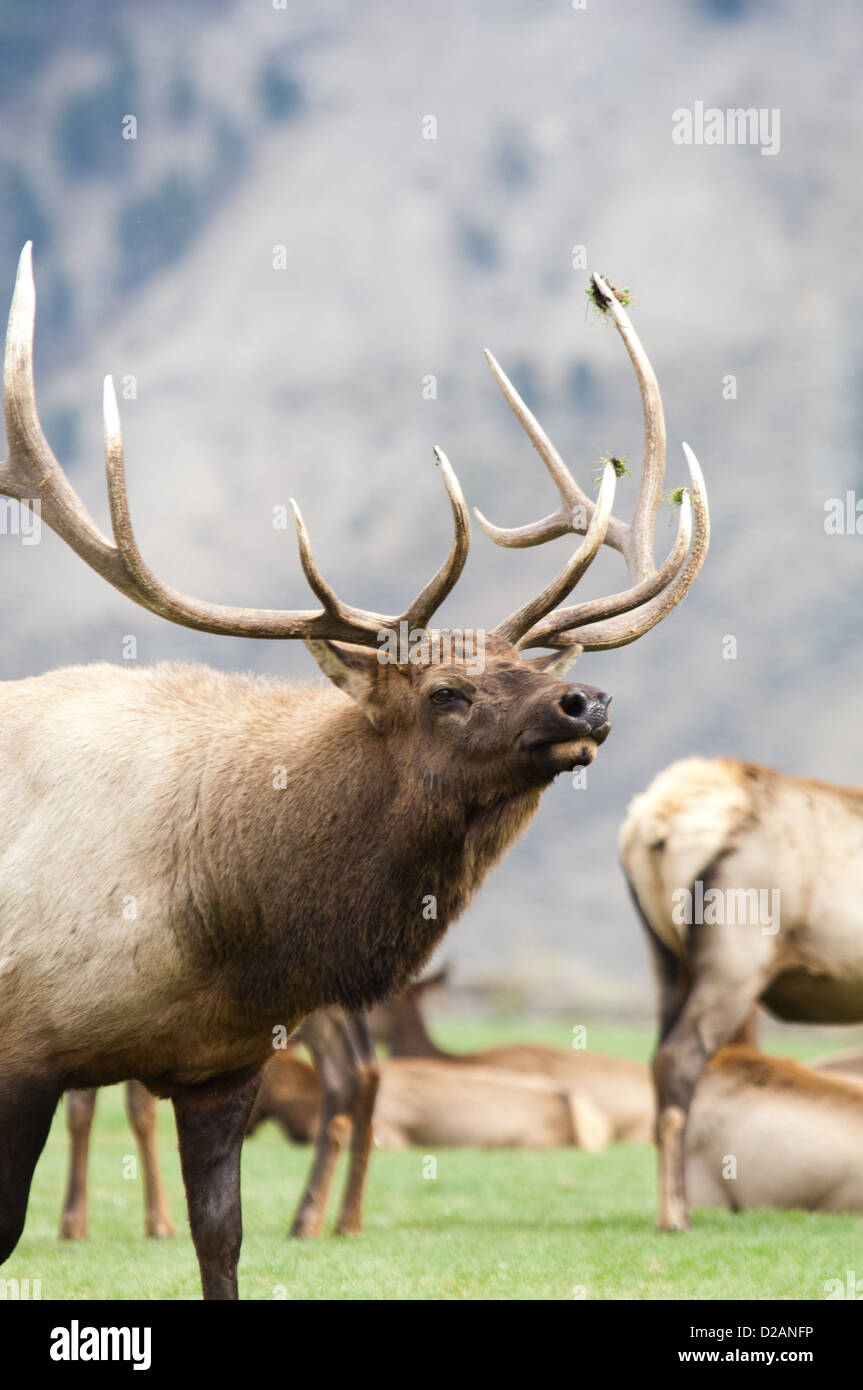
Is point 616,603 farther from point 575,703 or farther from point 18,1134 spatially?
point 18,1134

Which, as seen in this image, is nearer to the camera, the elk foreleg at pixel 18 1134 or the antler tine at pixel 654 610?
the elk foreleg at pixel 18 1134

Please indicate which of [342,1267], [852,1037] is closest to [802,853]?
[342,1267]

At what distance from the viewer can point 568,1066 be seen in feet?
47.1

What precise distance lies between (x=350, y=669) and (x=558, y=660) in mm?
746

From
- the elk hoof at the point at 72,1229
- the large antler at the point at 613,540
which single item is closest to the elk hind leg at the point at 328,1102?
the elk hoof at the point at 72,1229

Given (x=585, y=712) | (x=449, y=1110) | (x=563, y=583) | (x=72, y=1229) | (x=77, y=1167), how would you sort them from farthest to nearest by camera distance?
(x=449, y=1110) < (x=77, y=1167) < (x=72, y=1229) < (x=563, y=583) < (x=585, y=712)

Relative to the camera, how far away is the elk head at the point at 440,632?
5109 millimetres

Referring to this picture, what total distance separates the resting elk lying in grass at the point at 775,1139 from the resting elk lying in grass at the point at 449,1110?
363 centimetres

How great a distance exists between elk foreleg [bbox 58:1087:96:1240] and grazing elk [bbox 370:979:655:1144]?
15.1 feet

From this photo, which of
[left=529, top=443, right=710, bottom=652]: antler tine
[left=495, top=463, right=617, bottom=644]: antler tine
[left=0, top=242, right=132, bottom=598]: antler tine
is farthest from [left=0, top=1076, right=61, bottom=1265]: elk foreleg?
[left=529, top=443, right=710, bottom=652]: antler tine

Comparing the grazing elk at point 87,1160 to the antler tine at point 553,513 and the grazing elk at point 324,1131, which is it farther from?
the antler tine at point 553,513

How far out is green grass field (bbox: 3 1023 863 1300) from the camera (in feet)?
22.1

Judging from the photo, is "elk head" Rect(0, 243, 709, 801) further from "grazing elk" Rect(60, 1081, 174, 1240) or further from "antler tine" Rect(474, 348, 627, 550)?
"grazing elk" Rect(60, 1081, 174, 1240)

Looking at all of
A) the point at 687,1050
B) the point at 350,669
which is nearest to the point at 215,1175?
the point at 350,669
